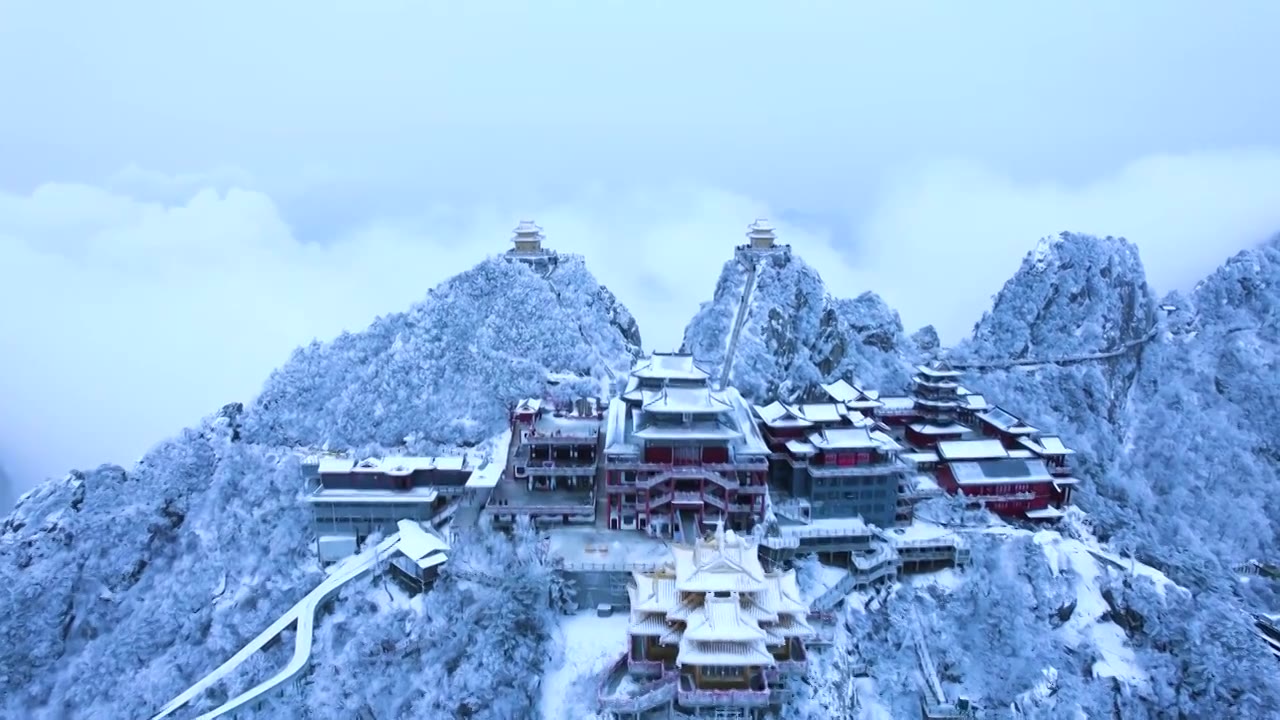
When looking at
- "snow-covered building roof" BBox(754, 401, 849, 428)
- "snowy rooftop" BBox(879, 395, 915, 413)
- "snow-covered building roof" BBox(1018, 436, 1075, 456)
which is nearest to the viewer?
"snow-covered building roof" BBox(754, 401, 849, 428)

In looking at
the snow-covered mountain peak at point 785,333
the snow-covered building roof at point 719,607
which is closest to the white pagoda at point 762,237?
the snow-covered mountain peak at point 785,333

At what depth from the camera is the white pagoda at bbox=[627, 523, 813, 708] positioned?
97.1ft

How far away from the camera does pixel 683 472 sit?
1543 inches

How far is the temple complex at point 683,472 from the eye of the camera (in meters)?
39.2

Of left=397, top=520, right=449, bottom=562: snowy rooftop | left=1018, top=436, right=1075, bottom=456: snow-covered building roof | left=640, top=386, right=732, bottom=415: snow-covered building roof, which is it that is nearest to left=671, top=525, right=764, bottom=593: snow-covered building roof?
left=640, top=386, right=732, bottom=415: snow-covered building roof

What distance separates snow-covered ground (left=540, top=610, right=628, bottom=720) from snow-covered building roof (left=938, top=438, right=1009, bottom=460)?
76.8 ft

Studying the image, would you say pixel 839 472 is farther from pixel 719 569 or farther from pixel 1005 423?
pixel 1005 423

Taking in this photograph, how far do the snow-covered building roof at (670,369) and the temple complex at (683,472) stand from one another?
152 cm

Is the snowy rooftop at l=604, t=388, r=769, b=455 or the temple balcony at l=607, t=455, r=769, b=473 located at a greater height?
the snowy rooftop at l=604, t=388, r=769, b=455

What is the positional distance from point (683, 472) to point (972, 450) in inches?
783

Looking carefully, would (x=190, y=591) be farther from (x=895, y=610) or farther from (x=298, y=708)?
(x=895, y=610)

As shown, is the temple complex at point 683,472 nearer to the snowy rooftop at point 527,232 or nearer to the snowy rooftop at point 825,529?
the snowy rooftop at point 825,529

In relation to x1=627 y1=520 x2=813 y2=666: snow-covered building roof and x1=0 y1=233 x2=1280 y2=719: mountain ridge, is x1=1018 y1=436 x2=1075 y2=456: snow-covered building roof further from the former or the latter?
x1=627 y1=520 x2=813 y2=666: snow-covered building roof

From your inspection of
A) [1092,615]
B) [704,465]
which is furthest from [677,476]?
[1092,615]
